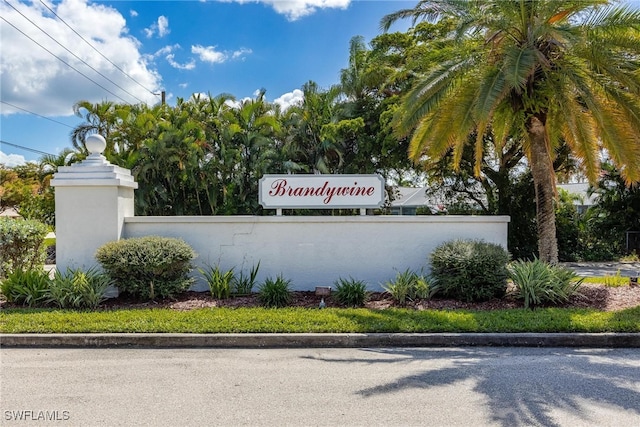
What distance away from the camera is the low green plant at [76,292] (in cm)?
779

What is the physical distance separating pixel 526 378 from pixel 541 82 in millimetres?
6606

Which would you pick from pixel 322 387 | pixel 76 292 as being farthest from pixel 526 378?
pixel 76 292

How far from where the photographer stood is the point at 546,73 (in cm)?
873

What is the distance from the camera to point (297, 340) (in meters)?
6.18

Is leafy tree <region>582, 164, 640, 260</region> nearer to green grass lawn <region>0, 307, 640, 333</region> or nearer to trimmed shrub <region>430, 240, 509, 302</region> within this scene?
trimmed shrub <region>430, 240, 509, 302</region>

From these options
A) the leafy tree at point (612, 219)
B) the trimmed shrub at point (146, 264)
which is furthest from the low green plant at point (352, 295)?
the leafy tree at point (612, 219)

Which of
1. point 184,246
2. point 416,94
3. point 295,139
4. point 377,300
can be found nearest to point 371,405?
point 377,300

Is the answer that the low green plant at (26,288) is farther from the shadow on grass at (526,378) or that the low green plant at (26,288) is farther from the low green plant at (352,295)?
the shadow on grass at (526,378)

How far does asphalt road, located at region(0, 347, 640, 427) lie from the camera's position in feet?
13.0

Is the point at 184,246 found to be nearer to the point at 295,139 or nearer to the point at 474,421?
the point at 474,421

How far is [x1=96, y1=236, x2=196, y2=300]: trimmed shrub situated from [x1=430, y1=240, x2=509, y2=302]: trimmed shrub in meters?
4.95

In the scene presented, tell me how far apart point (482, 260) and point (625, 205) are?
15.7 m

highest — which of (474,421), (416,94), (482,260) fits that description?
(416,94)

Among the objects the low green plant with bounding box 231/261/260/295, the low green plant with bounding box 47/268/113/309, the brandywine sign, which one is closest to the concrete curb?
the low green plant with bounding box 47/268/113/309
